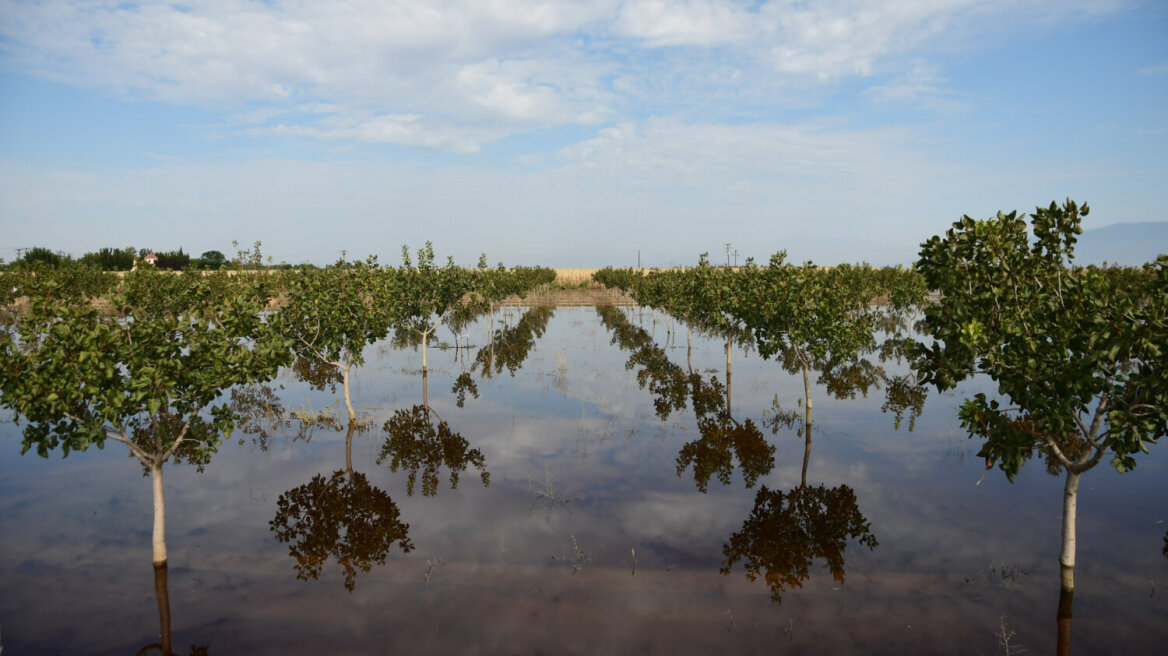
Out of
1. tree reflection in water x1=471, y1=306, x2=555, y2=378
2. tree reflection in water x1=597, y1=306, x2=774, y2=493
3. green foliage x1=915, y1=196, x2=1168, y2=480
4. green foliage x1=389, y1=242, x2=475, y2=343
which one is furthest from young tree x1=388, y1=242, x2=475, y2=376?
green foliage x1=915, y1=196, x2=1168, y2=480

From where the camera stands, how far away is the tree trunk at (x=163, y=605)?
1298 centimetres

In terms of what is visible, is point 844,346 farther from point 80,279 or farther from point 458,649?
point 80,279

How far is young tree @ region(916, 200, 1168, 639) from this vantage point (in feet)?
36.9

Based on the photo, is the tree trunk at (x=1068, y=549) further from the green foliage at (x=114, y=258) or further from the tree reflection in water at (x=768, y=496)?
the green foliage at (x=114, y=258)

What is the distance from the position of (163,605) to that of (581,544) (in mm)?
10051

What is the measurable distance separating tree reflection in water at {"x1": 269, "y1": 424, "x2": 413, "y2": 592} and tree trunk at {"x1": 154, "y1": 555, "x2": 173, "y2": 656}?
2796mm

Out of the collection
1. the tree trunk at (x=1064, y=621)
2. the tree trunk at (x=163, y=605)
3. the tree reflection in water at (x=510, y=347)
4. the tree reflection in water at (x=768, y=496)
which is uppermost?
the tree reflection in water at (x=510, y=347)

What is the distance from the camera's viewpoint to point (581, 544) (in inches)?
684

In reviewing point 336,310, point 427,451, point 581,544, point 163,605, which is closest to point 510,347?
point 336,310

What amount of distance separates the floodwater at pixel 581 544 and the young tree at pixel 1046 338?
132 inches

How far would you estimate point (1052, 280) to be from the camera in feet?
45.1

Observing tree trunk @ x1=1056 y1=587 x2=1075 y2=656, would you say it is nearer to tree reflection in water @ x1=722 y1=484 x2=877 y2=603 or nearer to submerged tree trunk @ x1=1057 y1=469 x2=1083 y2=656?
submerged tree trunk @ x1=1057 y1=469 x2=1083 y2=656

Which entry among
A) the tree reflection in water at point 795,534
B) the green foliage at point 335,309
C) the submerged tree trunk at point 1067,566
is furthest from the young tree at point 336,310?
the submerged tree trunk at point 1067,566

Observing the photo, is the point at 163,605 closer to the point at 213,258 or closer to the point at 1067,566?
the point at 1067,566
